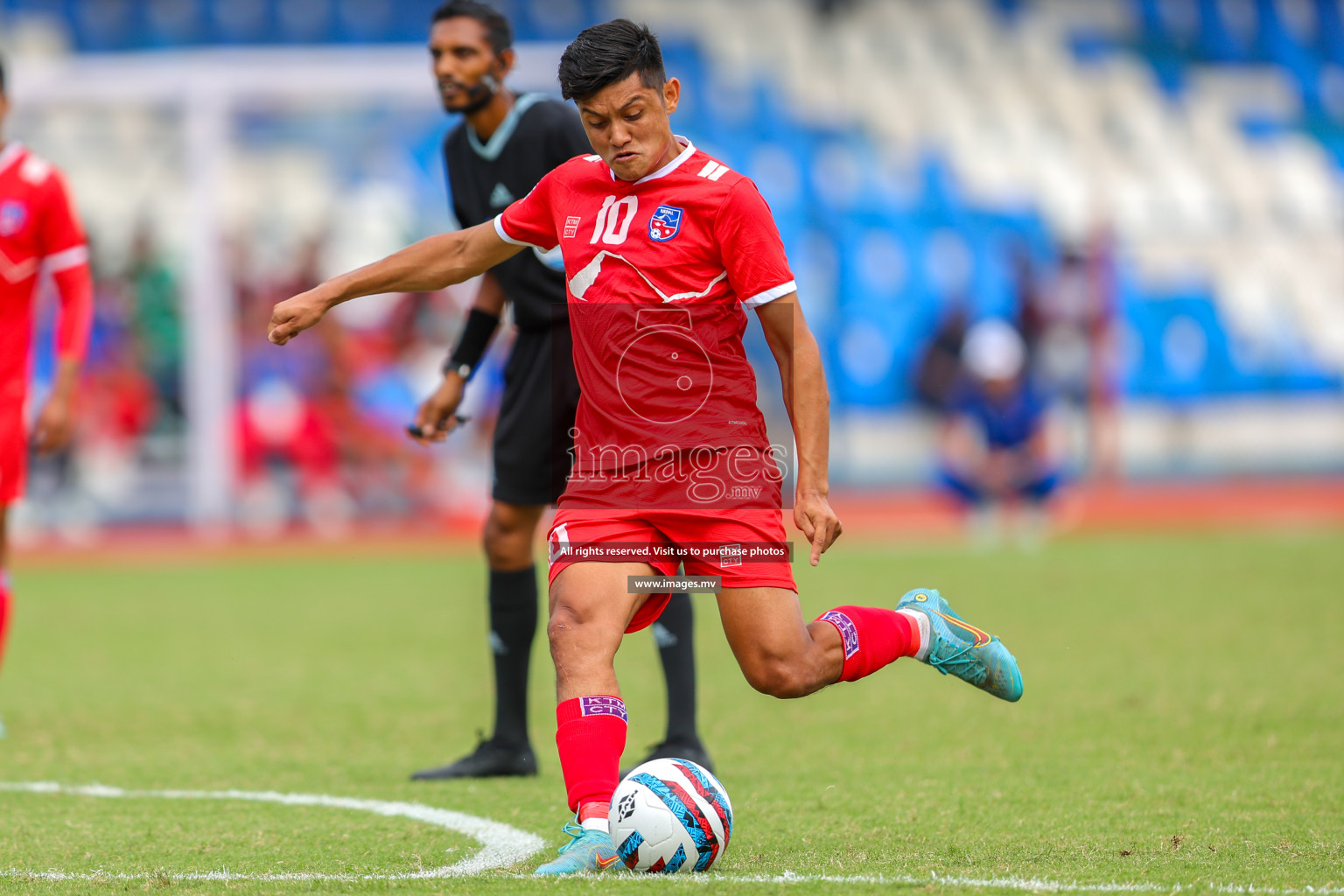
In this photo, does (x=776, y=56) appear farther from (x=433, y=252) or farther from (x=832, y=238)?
(x=433, y=252)

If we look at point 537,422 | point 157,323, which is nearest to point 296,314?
point 537,422

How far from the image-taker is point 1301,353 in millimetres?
20062

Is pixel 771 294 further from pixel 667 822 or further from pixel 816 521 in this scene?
pixel 667 822

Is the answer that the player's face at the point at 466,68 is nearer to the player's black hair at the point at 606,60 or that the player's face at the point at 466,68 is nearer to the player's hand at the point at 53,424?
the player's black hair at the point at 606,60

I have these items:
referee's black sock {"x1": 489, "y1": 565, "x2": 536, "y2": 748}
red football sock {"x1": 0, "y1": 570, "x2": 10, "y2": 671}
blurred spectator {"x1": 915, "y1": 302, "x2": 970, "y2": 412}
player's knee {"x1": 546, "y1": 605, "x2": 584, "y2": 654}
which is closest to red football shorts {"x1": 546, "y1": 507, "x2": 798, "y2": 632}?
player's knee {"x1": 546, "y1": 605, "x2": 584, "y2": 654}

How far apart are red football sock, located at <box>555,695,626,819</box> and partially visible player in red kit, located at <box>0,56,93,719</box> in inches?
117

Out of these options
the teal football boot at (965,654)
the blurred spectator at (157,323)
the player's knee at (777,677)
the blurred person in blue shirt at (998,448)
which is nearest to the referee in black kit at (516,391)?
the teal football boot at (965,654)

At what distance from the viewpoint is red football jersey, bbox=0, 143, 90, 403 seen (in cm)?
600

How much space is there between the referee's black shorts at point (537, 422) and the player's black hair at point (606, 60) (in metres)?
1.37

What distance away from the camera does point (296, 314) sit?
4.04 m

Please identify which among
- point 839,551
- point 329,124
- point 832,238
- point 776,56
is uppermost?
point 776,56

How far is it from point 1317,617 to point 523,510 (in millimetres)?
4853

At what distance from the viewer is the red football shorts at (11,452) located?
589 cm

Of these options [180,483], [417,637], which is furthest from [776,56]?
[417,637]
